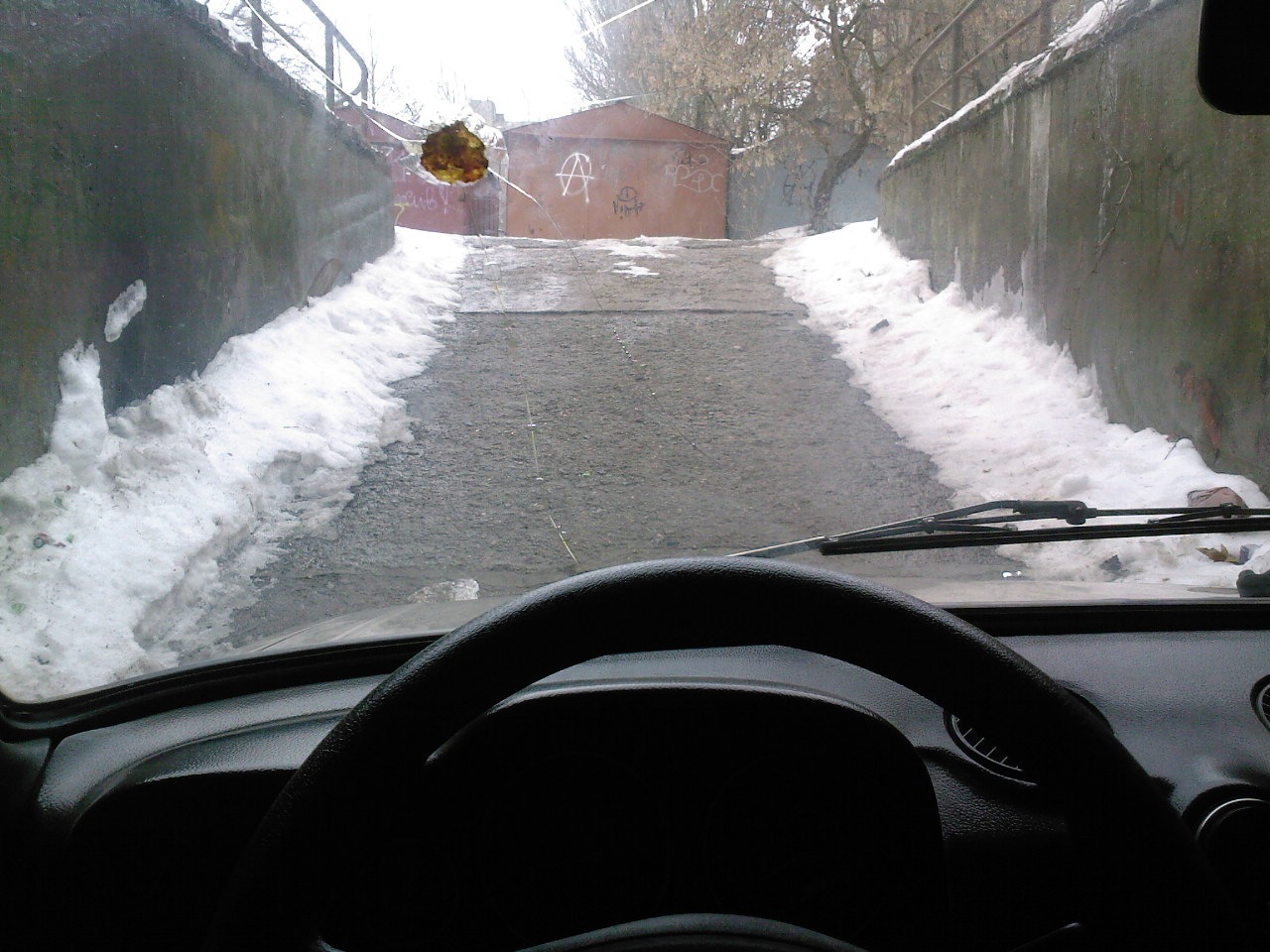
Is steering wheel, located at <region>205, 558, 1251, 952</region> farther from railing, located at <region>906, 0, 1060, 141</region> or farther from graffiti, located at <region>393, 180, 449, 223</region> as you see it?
graffiti, located at <region>393, 180, 449, 223</region>

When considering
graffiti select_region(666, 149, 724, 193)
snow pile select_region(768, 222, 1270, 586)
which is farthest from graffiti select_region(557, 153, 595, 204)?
snow pile select_region(768, 222, 1270, 586)

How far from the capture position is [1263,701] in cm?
198

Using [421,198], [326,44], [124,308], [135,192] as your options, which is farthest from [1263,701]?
[421,198]

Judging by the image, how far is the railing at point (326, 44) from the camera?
6.32 m

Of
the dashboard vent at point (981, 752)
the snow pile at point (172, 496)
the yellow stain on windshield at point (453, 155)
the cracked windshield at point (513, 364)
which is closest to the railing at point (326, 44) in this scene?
the cracked windshield at point (513, 364)

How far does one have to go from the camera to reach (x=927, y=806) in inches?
56.3

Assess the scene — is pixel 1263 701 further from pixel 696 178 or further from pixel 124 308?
pixel 696 178

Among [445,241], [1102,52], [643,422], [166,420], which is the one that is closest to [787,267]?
[445,241]

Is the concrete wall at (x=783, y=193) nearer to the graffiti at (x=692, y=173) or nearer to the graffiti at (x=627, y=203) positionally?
the graffiti at (x=692, y=173)

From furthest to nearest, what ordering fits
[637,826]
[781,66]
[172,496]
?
[781,66] → [172,496] → [637,826]

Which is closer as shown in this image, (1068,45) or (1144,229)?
(1144,229)

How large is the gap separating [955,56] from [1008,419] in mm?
5543

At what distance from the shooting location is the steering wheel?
1015mm

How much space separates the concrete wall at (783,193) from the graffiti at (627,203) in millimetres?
1902
